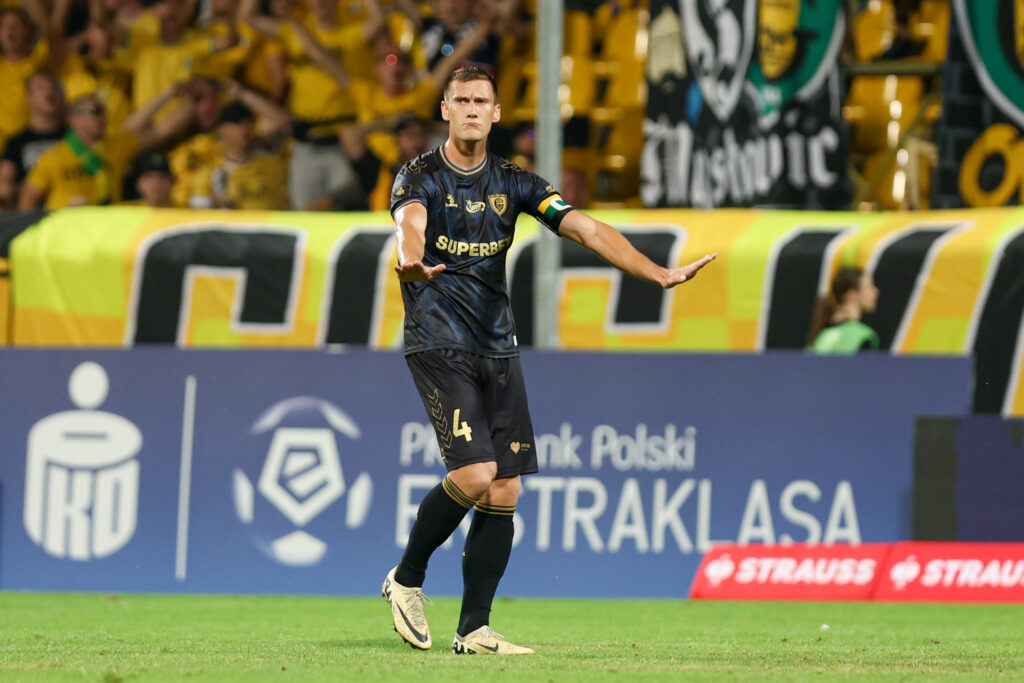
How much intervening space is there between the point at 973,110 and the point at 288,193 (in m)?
5.41

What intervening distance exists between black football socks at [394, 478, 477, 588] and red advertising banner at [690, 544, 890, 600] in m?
3.53

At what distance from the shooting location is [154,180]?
45.6ft

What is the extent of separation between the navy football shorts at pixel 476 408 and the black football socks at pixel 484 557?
18 centimetres

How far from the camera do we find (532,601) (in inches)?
379

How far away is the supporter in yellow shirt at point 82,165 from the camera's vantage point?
1393cm

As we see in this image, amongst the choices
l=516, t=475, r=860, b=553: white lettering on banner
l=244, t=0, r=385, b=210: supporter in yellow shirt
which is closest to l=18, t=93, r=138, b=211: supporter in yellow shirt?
l=244, t=0, r=385, b=210: supporter in yellow shirt

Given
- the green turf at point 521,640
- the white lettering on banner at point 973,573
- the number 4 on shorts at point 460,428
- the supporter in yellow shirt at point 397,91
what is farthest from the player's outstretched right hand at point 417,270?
the supporter in yellow shirt at point 397,91

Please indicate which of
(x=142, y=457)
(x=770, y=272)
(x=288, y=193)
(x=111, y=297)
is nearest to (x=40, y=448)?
(x=142, y=457)

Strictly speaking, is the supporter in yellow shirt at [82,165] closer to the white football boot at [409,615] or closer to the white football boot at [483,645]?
the white football boot at [409,615]

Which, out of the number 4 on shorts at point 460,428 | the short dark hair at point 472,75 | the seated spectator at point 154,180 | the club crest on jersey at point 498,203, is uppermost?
the short dark hair at point 472,75

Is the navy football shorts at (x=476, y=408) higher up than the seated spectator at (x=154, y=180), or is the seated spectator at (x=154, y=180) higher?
the seated spectator at (x=154, y=180)

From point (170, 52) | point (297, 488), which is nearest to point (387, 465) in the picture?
point (297, 488)

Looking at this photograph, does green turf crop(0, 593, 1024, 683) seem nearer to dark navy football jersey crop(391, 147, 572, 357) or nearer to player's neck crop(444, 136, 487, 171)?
dark navy football jersey crop(391, 147, 572, 357)

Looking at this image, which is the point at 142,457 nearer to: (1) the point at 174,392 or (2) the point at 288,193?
(1) the point at 174,392
